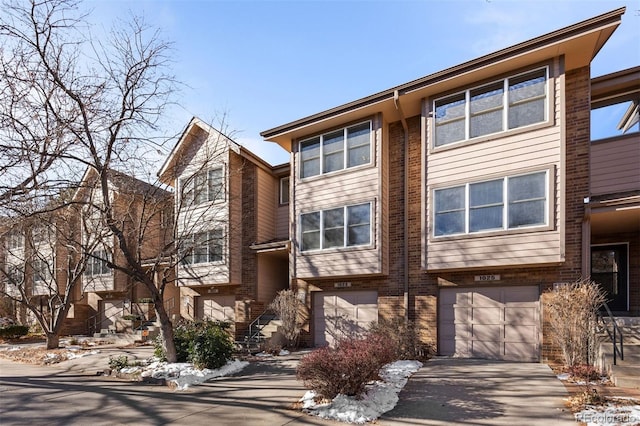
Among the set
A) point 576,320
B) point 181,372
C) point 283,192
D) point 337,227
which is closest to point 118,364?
point 181,372

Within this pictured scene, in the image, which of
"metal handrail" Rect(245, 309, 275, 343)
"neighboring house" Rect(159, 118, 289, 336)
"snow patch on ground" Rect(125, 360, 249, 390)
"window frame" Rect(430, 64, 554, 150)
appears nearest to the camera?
"snow patch on ground" Rect(125, 360, 249, 390)

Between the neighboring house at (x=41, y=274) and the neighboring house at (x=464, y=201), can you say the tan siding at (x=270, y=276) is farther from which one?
the neighboring house at (x=41, y=274)

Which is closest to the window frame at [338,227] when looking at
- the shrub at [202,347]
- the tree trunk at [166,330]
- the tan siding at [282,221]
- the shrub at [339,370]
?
the tan siding at [282,221]

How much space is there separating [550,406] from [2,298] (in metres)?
32.4

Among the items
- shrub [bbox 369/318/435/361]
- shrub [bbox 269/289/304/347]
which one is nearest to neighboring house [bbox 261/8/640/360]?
shrub [bbox 369/318/435/361]

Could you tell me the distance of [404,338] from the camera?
11.7 metres

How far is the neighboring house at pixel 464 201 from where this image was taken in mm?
10391

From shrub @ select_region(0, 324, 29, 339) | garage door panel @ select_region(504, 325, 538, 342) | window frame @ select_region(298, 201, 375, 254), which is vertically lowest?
shrub @ select_region(0, 324, 29, 339)

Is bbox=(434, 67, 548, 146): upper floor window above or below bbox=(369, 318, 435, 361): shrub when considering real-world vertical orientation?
above

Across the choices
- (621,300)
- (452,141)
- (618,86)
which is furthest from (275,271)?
(618,86)

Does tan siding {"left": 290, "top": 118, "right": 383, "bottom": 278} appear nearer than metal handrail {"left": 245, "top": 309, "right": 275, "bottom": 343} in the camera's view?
Yes

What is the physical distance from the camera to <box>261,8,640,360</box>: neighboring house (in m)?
10.4

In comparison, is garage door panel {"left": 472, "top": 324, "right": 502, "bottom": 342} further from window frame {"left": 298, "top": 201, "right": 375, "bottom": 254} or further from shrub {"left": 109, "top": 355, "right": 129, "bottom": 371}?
shrub {"left": 109, "top": 355, "right": 129, "bottom": 371}

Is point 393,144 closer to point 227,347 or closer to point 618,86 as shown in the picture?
point 618,86
